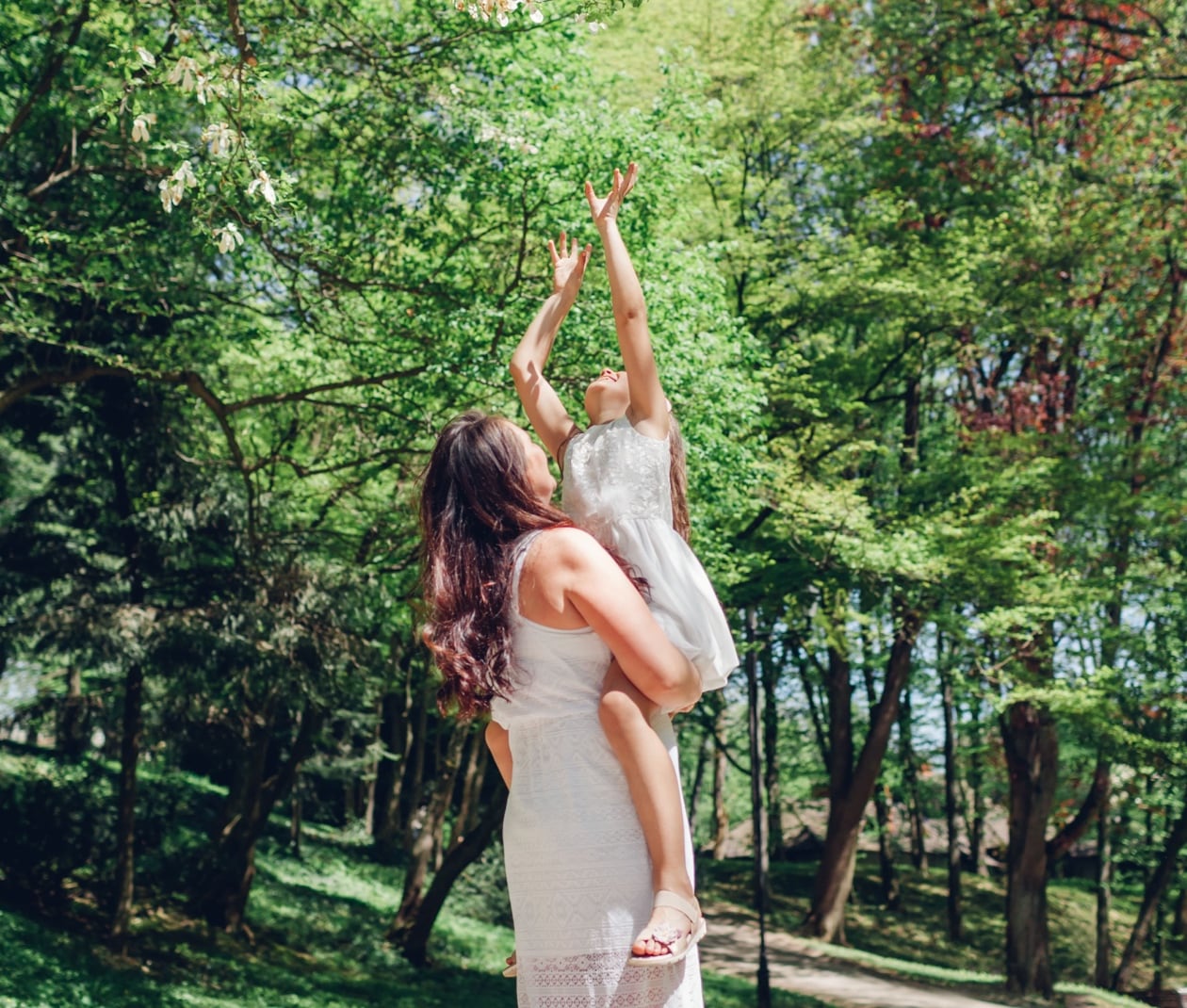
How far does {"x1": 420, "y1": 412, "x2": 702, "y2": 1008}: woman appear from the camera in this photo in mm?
2416

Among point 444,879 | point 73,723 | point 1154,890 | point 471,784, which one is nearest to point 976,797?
point 1154,890

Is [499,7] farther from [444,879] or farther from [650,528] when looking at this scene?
[444,879]

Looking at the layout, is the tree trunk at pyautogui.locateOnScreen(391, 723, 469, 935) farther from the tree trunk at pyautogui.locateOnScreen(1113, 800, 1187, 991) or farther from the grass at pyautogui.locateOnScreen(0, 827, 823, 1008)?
the tree trunk at pyautogui.locateOnScreen(1113, 800, 1187, 991)

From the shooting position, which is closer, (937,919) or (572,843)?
(572,843)

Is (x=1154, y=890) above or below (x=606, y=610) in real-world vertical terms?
below

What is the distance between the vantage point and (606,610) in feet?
7.93

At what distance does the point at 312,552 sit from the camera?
13.6 metres

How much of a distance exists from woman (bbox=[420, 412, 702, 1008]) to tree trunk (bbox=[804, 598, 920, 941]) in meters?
19.5

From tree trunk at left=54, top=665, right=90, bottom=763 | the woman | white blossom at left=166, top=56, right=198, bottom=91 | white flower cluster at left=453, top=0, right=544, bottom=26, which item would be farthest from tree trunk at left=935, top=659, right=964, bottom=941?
the woman

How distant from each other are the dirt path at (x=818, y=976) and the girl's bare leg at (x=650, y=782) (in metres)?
18.4

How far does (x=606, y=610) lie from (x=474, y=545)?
36 centimetres

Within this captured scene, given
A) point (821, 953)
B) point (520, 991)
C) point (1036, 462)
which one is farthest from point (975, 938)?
point (520, 991)

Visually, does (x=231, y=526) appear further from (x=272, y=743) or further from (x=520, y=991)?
(x=520, y=991)

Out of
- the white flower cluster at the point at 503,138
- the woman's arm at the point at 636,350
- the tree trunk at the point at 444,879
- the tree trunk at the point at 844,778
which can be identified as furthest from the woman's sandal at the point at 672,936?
the tree trunk at the point at 844,778
